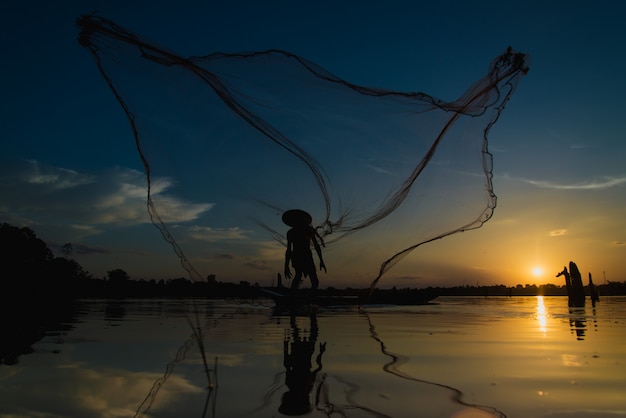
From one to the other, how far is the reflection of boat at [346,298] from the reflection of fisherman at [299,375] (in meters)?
10.2

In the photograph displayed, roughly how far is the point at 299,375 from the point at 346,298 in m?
17.4

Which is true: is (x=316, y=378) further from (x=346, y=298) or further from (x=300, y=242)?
(x=346, y=298)

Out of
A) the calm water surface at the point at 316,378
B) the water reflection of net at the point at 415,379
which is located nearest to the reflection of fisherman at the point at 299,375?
the calm water surface at the point at 316,378

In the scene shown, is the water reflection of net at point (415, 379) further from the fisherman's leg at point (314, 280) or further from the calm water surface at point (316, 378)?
the fisherman's leg at point (314, 280)

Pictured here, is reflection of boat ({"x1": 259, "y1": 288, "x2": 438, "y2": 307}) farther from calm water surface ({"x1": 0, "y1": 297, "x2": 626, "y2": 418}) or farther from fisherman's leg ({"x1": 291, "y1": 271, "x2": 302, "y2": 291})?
calm water surface ({"x1": 0, "y1": 297, "x2": 626, "y2": 418})

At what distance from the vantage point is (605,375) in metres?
5.23

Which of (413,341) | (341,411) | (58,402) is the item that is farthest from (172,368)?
(413,341)

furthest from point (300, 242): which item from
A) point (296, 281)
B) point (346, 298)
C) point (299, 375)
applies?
point (299, 375)

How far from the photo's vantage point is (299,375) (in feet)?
16.6

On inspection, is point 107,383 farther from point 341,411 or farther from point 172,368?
point 341,411

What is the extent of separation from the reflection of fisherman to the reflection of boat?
1022cm

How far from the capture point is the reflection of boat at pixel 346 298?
19.6 m

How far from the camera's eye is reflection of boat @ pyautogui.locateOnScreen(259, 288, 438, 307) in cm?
1964

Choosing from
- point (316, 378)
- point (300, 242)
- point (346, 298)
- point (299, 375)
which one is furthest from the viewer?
point (346, 298)
